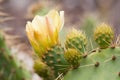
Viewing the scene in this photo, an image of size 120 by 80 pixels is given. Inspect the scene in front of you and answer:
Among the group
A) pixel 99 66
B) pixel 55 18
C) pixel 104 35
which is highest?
pixel 55 18

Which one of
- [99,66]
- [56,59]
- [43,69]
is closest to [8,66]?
[43,69]

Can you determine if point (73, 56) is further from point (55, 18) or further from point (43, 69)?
point (43, 69)

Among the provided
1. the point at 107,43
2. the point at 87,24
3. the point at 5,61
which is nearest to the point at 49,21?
the point at 107,43

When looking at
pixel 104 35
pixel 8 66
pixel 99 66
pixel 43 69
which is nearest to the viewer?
pixel 99 66

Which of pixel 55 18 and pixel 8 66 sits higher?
pixel 55 18

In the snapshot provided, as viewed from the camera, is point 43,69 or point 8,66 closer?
point 43,69

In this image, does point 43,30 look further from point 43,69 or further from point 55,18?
point 43,69

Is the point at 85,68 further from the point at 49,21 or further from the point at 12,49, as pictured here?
the point at 12,49

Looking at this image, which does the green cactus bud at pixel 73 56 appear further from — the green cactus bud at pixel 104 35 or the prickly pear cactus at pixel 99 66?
the green cactus bud at pixel 104 35

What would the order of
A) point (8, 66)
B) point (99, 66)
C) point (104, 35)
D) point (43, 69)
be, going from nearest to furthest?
point (99, 66) → point (104, 35) → point (43, 69) → point (8, 66)
